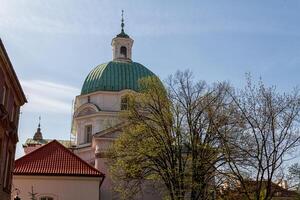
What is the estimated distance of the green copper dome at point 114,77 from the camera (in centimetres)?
4825

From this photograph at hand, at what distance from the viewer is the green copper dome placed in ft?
158

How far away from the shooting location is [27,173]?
33625 millimetres

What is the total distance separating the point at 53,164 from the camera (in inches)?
1377

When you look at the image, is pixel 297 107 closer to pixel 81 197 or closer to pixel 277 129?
A: pixel 277 129

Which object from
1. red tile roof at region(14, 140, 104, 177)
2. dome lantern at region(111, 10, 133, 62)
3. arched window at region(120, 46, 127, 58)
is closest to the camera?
red tile roof at region(14, 140, 104, 177)

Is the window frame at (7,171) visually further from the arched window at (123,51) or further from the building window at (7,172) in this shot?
the arched window at (123,51)

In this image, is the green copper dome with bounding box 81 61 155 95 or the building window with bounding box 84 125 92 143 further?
the green copper dome with bounding box 81 61 155 95

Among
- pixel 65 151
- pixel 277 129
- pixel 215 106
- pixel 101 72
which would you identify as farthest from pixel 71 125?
pixel 277 129

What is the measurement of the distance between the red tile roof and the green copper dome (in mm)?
12575

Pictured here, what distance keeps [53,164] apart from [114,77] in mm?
15788

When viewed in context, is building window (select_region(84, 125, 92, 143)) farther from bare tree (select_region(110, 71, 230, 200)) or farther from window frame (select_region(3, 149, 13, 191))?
window frame (select_region(3, 149, 13, 191))

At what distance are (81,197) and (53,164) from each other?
3.35 metres

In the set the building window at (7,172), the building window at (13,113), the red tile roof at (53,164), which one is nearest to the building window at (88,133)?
the red tile roof at (53,164)

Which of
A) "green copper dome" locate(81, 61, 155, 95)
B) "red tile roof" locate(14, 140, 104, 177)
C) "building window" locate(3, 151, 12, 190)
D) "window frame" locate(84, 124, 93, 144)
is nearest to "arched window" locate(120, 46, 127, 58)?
"green copper dome" locate(81, 61, 155, 95)
